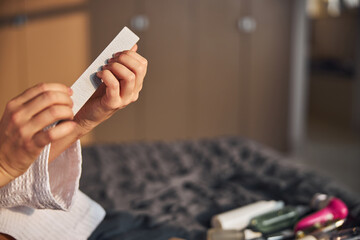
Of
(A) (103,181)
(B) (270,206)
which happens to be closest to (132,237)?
(B) (270,206)

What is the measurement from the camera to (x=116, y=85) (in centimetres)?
77

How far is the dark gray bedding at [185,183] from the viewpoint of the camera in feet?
3.85

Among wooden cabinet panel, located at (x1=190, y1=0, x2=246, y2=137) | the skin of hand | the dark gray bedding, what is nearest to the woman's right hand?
the skin of hand

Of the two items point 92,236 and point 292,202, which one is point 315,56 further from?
point 92,236

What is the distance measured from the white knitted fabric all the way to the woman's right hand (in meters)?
0.14

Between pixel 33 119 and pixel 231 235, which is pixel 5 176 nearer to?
pixel 33 119

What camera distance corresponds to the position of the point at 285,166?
1.62 metres

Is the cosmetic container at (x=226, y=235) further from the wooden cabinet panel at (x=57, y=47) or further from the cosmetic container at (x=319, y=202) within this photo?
the wooden cabinet panel at (x=57, y=47)

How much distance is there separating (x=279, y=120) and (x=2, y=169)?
11.2 feet

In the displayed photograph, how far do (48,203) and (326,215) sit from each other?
0.71 metres

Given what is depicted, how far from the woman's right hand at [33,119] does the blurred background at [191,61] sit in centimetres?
280

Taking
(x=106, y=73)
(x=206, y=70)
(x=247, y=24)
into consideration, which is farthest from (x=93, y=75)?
(x=247, y=24)

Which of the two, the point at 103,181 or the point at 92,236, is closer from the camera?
the point at 92,236

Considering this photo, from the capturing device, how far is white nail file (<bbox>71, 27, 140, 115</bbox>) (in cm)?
79
